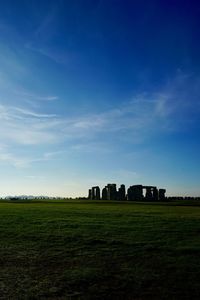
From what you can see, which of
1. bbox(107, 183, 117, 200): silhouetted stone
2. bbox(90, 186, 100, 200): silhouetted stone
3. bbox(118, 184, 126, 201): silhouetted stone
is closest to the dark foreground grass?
bbox(118, 184, 126, 201): silhouetted stone

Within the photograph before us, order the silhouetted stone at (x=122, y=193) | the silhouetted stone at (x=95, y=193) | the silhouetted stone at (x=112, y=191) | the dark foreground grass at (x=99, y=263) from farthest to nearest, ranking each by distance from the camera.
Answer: the silhouetted stone at (x=95, y=193) → the silhouetted stone at (x=112, y=191) → the silhouetted stone at (x=122, y=193) → the dark foreground grass at (x=99, y=263)

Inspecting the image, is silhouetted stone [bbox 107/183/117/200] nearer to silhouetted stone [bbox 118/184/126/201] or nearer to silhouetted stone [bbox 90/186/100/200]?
silhouetted stone [bbox 118/184/126/201]

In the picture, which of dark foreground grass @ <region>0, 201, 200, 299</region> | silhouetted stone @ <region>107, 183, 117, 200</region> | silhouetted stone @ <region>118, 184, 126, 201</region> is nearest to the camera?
dark foreground grass @ <region>0, 201, 200, 299</region>

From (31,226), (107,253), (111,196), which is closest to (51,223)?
(31,226)

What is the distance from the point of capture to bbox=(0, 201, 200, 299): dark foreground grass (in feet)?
35.2

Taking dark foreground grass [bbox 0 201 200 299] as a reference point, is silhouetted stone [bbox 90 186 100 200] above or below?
above

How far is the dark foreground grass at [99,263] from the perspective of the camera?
1074 cm

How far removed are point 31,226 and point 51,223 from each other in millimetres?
2426

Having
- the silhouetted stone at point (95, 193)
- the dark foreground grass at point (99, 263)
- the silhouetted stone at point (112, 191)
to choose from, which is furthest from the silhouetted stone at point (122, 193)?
the dark foreground grass at point (99, 263)

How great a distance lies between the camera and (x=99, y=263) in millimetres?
14289

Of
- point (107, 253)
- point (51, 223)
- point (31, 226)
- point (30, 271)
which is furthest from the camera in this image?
point (51, 223)

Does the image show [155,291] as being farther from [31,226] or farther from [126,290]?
[31,226]

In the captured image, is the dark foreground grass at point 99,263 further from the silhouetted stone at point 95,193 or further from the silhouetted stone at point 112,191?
the silhouetted stone at point 95,193

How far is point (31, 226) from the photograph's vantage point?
24984 mm
